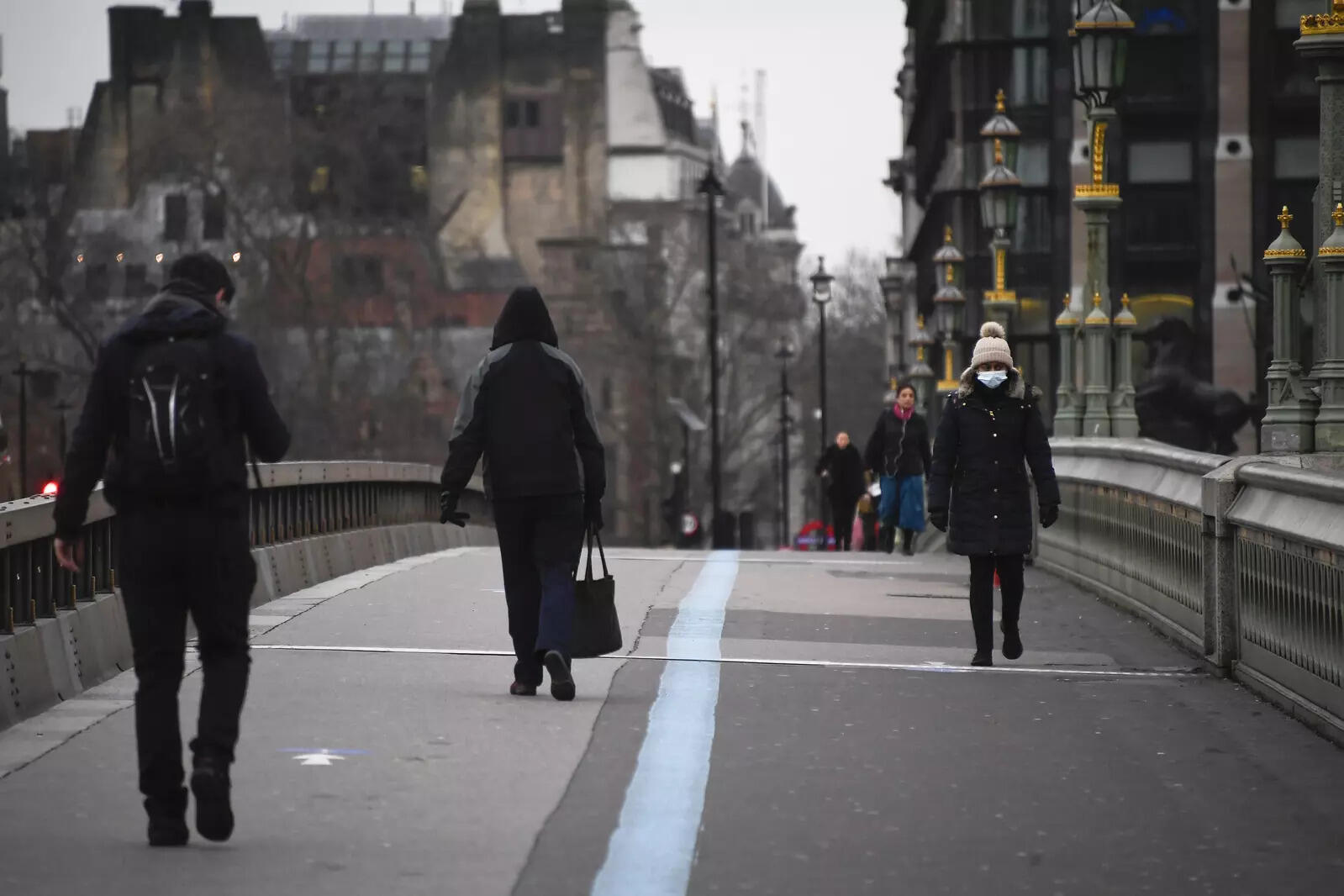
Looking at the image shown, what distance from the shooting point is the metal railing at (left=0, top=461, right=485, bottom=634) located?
34.8 ft

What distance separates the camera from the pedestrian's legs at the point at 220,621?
754 centimetres

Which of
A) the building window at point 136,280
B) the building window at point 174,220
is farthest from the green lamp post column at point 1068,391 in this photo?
the building window at point 136,280

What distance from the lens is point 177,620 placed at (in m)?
7.64

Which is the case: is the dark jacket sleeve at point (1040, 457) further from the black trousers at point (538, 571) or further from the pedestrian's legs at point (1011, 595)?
the black trousers at point (538, 571)

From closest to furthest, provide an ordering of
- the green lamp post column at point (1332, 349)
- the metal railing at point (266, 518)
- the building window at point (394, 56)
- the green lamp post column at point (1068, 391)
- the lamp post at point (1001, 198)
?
the metal railing at point (266, 518) → the green lamp post column at point (1332, 349) → the green lamp post column at point (1068, 391) → the lamp post at point (1001, 198) → the building window at point (394, 56)

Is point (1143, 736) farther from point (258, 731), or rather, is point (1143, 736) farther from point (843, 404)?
point (843, 404)

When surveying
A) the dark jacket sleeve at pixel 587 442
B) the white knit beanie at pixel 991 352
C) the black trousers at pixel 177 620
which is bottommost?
the black trousers at pixel 177 620

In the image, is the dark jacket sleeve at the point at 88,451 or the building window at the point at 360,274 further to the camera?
the building window at the point at 360,274

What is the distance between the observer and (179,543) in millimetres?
7543

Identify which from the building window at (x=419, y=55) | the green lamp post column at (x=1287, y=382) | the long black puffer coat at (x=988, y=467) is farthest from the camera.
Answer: the building window at (x=419, y=55)

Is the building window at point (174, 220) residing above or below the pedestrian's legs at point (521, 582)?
above

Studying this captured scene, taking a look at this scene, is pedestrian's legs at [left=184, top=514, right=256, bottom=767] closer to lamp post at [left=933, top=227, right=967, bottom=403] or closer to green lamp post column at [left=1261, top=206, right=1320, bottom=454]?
green lamp post column at [left=1261, top=206, right=1320, bottom=454]

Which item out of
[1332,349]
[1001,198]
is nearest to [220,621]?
[1332,349]

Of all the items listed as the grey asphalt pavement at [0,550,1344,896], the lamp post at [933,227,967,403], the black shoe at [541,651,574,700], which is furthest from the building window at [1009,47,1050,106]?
the black shoe at [541,651,574,700]
